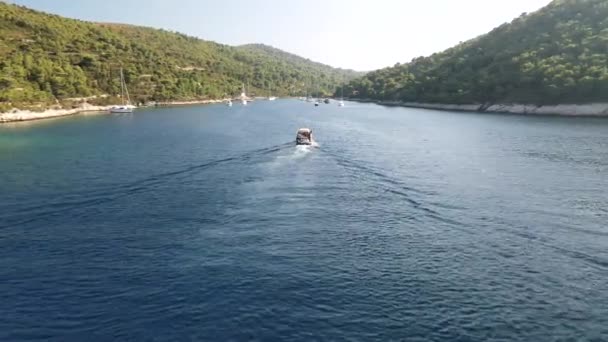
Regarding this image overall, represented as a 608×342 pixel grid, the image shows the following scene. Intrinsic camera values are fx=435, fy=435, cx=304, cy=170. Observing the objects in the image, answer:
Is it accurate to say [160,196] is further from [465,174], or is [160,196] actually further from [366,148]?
[366,148]

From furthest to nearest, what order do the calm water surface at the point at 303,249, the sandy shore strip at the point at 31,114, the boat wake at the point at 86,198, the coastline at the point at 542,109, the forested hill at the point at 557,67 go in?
the forested hill at the point at 557,67 → the sandy shore strip at the point at 31,114 → the coastline at the point at 542,109 → the boat wake at the point at 86,198 → the calm water surface at the point at 303,249

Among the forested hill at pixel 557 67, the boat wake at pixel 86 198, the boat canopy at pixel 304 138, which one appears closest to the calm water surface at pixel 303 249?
the boat wake at pixel 86 198

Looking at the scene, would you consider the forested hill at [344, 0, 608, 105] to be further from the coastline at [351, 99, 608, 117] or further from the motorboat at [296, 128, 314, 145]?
the motorboat at [296, 128, 314, 145]

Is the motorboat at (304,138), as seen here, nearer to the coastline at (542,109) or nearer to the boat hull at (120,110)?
the coastline at (542,109)

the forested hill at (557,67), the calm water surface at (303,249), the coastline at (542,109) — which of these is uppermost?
the forested hill at (557,67)

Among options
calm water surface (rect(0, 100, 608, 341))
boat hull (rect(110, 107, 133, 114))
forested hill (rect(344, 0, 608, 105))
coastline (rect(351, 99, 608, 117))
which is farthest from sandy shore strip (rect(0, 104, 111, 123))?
forested hill (rect(344, 0, 608, 105))

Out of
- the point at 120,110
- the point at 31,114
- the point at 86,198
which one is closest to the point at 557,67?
the point at 86,198

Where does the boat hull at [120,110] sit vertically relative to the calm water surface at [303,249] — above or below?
above

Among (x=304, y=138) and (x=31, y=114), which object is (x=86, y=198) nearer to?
(x=304, y=138)

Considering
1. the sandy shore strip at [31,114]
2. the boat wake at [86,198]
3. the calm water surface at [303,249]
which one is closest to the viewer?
the calm water surface at [303,249]
